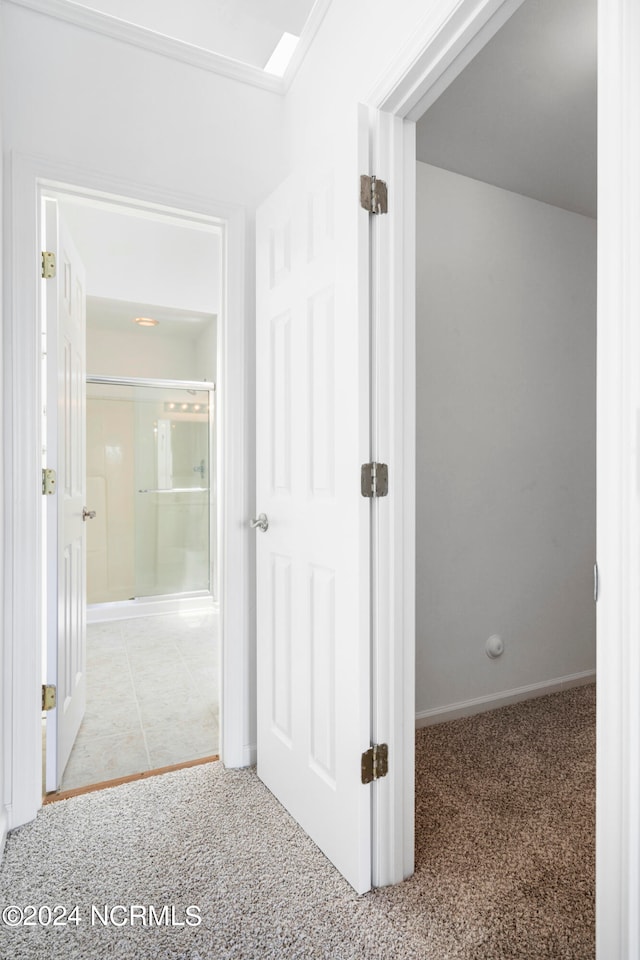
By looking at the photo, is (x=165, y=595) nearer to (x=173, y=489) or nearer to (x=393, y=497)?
(x=173, y=489)

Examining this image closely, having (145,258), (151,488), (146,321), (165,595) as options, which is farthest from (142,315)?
(165,595)

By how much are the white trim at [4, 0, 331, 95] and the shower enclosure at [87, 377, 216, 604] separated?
2.75 meters

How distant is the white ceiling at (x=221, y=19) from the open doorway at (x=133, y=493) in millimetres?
663

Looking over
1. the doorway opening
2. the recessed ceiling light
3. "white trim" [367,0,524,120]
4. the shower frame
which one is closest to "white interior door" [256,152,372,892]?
"white trim" [367,0,524,120]

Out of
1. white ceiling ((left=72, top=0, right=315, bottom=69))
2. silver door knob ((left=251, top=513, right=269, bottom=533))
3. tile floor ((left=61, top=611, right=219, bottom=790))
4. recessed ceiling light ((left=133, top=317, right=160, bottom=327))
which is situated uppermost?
white ceiling ((left=72, top=0, right=315, bottom=69))

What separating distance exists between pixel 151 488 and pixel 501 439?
10.2 feet

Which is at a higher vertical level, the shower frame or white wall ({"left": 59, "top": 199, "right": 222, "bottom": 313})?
white wall ({"left": 59, "top": 199, "right": 222, "bottom": 313})

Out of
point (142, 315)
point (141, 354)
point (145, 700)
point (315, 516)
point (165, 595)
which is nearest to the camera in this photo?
point (315, 516)

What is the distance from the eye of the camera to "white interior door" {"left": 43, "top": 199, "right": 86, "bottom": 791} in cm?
188

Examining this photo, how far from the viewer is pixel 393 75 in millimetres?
1377

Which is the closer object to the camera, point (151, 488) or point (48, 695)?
point (48, 695)

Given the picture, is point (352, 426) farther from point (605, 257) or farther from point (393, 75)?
point (393, 75)

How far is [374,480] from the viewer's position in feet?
4.70

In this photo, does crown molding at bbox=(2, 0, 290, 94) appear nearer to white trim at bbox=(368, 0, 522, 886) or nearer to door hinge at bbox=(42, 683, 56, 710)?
white trim at bbox=(368, 0, 522, 886)
